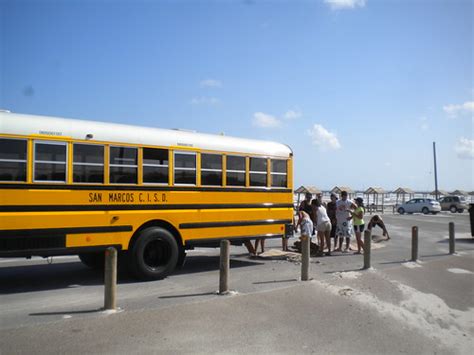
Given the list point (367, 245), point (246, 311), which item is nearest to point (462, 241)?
point (367, 245)

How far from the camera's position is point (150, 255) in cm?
902

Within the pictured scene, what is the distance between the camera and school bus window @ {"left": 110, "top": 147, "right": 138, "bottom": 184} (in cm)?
839

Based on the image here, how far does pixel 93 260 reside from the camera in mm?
9859

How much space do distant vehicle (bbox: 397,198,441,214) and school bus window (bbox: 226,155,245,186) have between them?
36182 mm

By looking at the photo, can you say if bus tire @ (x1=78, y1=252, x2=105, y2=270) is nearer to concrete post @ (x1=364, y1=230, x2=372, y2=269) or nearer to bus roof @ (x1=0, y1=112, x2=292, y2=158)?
bus roof @ (x1=0, y1=112, x2=292, y2=158)

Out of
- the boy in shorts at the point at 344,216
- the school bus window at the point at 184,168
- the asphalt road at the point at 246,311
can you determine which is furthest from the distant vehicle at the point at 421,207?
the school bus window at the point at 184,168

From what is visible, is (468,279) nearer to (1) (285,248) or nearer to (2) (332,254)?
(2) (332,254)

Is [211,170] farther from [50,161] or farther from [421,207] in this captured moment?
[421,207]

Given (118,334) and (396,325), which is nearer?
(118,334)

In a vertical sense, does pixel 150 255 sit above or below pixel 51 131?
below

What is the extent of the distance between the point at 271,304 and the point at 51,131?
472 centimetres

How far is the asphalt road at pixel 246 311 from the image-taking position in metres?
5.62

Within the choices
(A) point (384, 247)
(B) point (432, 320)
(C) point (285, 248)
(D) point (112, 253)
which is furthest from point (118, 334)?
(A) point (384, 247)

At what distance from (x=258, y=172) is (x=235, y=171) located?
68 cm
